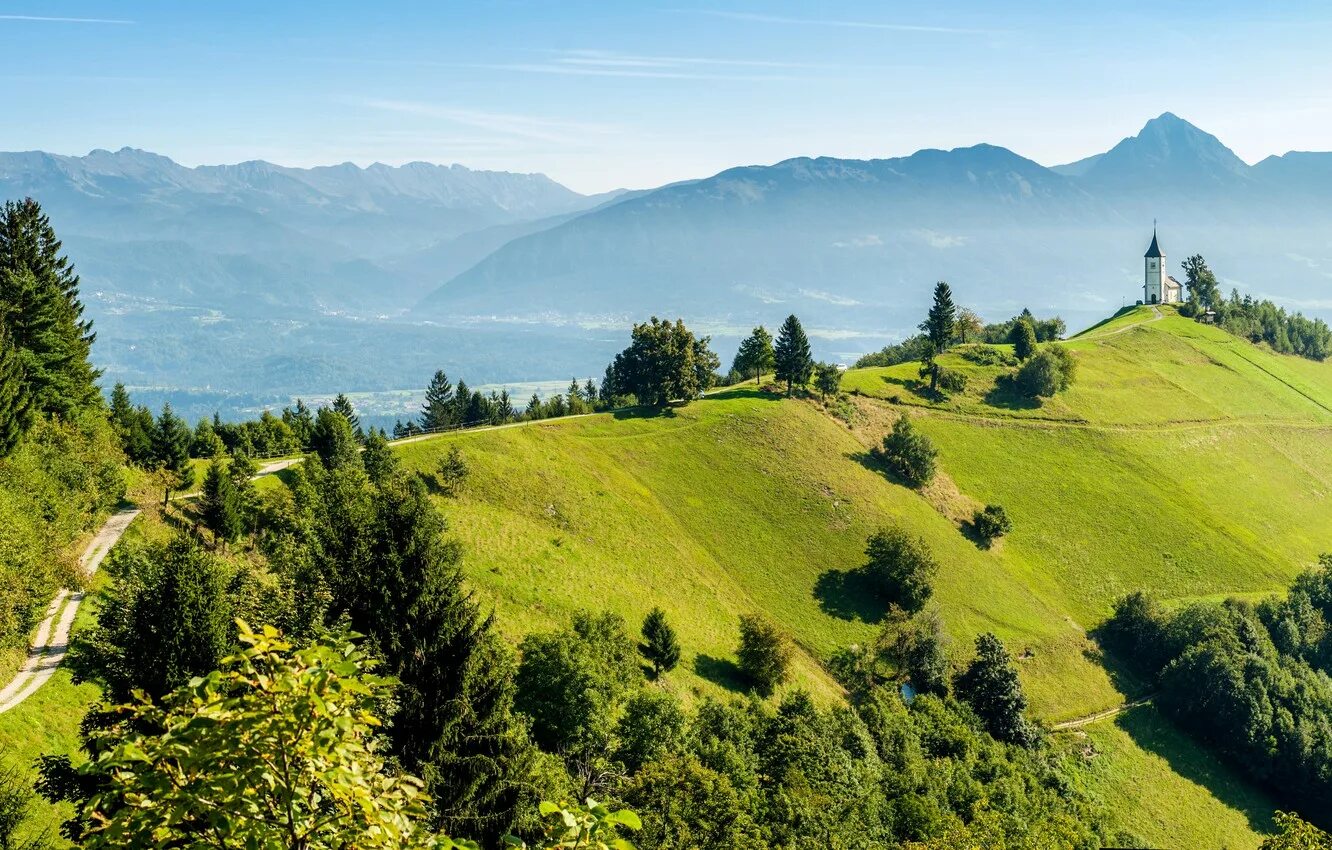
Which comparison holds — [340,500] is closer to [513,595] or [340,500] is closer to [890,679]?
[513,595]

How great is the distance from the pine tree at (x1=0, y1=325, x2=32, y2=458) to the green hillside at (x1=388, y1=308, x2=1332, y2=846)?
92.3ft

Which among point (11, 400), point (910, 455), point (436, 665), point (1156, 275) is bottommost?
point (910, 455)

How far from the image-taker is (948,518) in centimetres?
9212

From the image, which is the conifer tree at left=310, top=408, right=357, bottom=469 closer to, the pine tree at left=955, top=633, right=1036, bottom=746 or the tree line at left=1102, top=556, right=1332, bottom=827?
the pine tree at left=955, top=633, right=1036, bottom=746

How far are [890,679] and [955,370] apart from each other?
72.0 metres

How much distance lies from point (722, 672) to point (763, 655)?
347 centimetres

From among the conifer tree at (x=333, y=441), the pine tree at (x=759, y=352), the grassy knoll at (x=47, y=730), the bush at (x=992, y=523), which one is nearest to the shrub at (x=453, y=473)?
the conifer tree at (x=333, y=441)

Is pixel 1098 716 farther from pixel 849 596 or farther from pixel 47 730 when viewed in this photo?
pixel 47 730

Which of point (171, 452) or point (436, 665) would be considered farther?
point (171, 452)

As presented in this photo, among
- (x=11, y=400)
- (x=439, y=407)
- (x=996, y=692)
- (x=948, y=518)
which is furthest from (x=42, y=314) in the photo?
(x=948, y=518)

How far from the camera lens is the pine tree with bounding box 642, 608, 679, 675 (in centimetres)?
5631

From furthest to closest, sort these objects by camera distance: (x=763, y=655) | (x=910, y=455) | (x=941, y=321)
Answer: (x=941, y=321)
(x=910, y=455)
(x=763, y=655)

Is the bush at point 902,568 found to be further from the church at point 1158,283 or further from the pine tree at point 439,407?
the church at point 1158,283

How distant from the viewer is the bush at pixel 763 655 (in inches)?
2354
